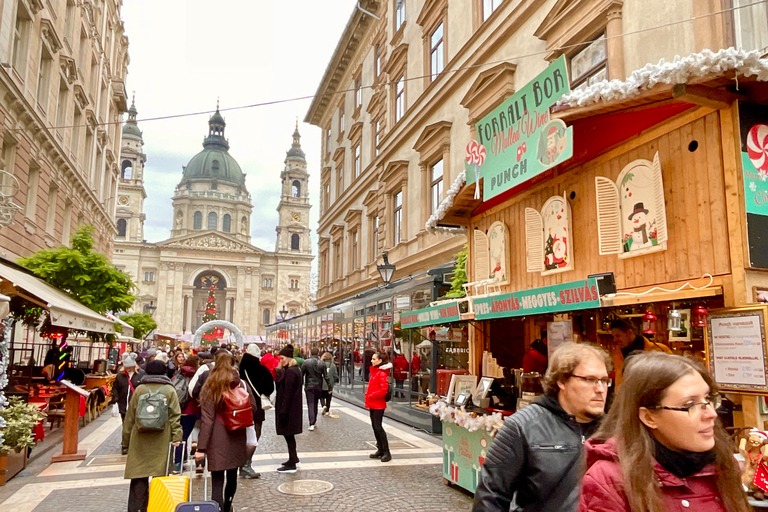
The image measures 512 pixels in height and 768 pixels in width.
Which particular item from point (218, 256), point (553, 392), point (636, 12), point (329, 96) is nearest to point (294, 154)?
point (218, 256)

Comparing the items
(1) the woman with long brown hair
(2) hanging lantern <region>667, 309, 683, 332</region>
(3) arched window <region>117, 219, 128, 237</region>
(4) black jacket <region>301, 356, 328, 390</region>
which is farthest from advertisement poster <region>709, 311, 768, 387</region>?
(3) arched window <region>117, 219, 128, 237</region>

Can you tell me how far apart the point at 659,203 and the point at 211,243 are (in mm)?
89256

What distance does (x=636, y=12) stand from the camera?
1027cm

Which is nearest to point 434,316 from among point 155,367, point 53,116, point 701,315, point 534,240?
point 534,240

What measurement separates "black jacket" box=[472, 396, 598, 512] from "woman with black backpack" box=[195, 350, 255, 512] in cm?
384

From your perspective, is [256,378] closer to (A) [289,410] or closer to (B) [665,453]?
(A) [289,410]

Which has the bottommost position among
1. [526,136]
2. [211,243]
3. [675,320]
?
[675,320]

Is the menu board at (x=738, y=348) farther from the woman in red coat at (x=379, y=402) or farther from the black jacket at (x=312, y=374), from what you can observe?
the black jacket at (x=312, y=374)

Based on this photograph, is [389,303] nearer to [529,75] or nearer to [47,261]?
[529,75]

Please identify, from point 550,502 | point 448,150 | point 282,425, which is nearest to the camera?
point 550,502

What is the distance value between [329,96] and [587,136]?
30286 millimetres

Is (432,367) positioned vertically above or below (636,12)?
below

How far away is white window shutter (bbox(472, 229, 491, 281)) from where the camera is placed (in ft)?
28.6

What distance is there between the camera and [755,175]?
4.66 m
